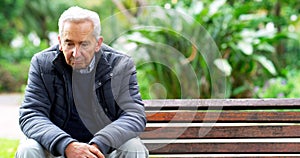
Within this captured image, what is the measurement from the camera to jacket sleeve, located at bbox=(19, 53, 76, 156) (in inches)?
102

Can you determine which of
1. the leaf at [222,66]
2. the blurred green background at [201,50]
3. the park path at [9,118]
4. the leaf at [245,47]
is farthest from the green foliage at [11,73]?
the leaf at [222,66]

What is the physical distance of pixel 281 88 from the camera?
6.87m

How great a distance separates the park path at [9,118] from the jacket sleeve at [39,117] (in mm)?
4005

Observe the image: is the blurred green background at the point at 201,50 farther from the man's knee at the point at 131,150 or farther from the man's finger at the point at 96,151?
the man's finger at the point at 96,151

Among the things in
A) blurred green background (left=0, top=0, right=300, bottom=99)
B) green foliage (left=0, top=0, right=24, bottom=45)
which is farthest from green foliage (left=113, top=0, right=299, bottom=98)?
green foliage (left=0, top=0, right=24, bottom=45)

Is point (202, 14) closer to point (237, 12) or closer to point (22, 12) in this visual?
point (237, 12)

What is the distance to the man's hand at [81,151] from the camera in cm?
256

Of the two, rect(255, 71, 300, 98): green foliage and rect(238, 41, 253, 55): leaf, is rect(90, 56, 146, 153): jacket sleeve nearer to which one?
rect(238, 41, 253, 55): leaf

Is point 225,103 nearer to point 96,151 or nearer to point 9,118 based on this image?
point 96,151

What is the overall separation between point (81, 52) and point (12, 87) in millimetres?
13417

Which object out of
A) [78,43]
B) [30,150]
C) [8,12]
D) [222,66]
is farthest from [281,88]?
[8,12]

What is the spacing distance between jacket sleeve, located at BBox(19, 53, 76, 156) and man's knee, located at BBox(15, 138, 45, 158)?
1.1 inches

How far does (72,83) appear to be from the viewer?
276cm

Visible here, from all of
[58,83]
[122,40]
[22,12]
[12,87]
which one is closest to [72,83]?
[58,83]
